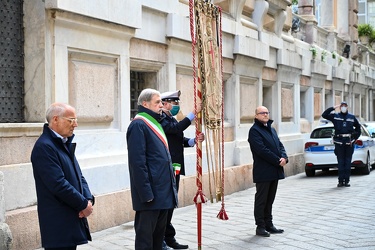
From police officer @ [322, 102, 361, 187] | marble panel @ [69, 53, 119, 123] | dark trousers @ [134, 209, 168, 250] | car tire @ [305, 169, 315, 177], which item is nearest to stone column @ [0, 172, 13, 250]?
dark trousers @ [134, 209, 168, 250]

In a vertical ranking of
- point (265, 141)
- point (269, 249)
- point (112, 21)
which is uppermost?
point (112, 21)

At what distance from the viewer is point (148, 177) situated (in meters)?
6.17

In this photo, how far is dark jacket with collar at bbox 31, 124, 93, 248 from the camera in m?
4.88

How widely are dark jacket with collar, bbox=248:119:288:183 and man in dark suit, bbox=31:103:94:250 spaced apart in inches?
163

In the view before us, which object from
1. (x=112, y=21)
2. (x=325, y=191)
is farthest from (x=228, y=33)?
(x=112, y=21)

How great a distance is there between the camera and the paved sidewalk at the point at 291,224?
833 centimetres

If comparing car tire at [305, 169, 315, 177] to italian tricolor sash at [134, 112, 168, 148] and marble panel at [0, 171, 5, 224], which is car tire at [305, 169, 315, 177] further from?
italian tricolor sash at [134, 112, 168, 148]

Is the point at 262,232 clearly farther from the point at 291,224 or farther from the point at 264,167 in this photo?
the point at 291,224

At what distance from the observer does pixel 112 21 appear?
9867 millimetres

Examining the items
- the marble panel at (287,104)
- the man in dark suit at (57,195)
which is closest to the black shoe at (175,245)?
the man in dark suit at (57,195)

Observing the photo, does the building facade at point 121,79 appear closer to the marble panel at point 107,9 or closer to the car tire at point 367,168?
the marble panel at point 107,9

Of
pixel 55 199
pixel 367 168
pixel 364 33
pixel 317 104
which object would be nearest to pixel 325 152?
pixel 367 168

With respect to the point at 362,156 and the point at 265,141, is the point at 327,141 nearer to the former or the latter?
the point at 362,156

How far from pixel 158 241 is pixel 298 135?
1356cm
